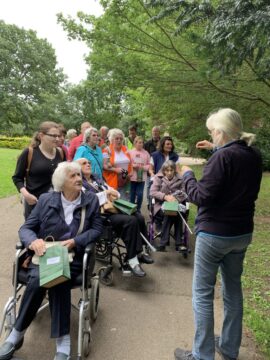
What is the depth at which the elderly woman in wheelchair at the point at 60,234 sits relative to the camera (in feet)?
9.44

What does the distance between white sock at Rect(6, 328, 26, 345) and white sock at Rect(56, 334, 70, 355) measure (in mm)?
307

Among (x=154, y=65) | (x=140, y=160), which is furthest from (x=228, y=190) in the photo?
(x=140, y=160)

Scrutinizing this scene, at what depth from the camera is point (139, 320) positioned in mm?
3553

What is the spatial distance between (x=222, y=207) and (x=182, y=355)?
4.21 feet

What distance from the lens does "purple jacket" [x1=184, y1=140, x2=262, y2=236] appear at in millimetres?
2445

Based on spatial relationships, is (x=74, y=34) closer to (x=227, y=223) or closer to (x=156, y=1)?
(x=156, y=1)

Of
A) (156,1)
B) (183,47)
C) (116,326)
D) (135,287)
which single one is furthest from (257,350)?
(183,47)

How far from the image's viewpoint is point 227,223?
8.29 ft

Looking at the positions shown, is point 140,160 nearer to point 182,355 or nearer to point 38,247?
point 38,247

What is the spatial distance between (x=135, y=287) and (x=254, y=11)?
3.20 metres

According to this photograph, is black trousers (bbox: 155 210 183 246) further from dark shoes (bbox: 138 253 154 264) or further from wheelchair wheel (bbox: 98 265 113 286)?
wheelchair wheel (bbox: 98 265 113 286)

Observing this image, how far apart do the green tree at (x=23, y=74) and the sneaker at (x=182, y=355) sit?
44054 mm

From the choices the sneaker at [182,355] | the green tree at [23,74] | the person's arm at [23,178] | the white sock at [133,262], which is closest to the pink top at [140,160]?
the white sock at [133,262]

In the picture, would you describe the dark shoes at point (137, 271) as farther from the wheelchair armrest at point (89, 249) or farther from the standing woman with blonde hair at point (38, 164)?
the standing woman with blonde hair at point (38, 164)
